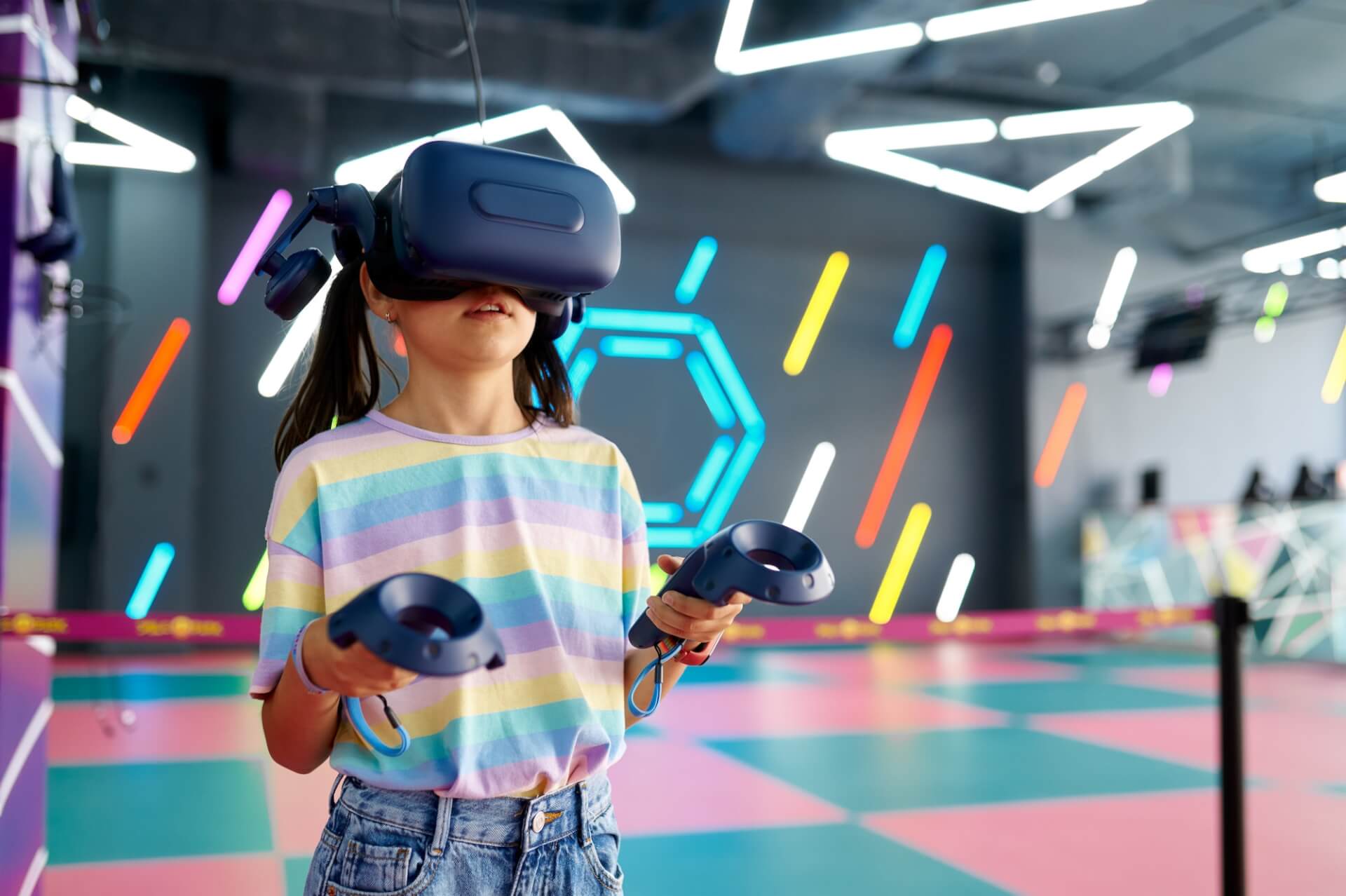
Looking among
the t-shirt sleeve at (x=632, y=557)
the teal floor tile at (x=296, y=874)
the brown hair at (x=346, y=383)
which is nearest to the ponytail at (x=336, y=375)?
the brown hair at (x=346, y=383)

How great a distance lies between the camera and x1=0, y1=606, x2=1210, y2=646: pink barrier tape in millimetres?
1892

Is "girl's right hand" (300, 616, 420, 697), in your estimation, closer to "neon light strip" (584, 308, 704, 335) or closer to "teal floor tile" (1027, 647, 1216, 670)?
"neon light strip" (584, 308, 704, 335)

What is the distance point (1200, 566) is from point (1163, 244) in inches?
125

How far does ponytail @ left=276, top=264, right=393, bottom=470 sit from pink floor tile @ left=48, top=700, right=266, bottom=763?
3502 millimetres

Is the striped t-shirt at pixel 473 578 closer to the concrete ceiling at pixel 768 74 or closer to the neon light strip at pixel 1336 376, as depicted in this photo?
the concrete ceiling at pixel 768 74

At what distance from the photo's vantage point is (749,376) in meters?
8.00

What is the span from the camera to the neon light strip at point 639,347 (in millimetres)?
6797

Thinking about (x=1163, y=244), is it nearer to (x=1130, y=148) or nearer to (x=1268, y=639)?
(x=1268, y=639)

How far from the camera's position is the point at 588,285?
91 centimetres

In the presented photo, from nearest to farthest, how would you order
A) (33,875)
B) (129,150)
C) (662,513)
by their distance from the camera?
(33,875)
(129,150)
(662,513)

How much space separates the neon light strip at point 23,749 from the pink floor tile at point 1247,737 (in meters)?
3.69

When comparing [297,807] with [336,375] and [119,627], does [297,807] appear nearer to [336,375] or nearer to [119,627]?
[119,627]

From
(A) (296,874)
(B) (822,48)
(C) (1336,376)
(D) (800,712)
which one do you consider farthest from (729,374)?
(C) (1336,376)

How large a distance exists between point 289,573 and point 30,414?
5.16ft
